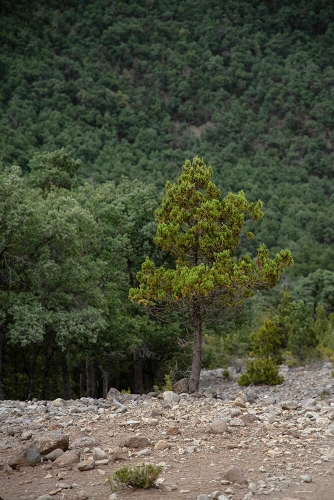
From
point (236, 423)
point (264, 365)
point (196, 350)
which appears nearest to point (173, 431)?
point (236, 423)

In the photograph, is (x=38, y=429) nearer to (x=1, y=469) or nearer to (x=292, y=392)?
(x=1, y=469)

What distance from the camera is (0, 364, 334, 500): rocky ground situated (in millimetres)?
7977

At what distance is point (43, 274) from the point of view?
19.4 metres

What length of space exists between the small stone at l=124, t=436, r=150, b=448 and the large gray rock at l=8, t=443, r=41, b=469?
58.8 inches

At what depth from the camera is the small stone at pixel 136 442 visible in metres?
9.76

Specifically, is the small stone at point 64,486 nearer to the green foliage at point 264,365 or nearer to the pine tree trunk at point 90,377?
the green foliage at point 264,365

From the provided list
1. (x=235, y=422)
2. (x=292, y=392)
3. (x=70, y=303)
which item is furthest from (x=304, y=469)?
(x=70, y=303)

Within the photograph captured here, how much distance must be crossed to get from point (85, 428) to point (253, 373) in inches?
520

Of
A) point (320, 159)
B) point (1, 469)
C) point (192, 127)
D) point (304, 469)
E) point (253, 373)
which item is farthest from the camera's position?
point (192, 127)

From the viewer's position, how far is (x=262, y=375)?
22.9m

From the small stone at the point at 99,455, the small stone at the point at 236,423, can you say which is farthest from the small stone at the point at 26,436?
the small stone at the point at 236,423

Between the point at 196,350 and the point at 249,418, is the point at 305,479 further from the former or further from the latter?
the point at 196,350

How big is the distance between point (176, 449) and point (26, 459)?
246 centimetres

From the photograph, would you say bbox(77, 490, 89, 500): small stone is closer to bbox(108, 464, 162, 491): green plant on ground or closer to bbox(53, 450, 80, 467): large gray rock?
bbox(108, 464, 162, 491): green plant on ground
